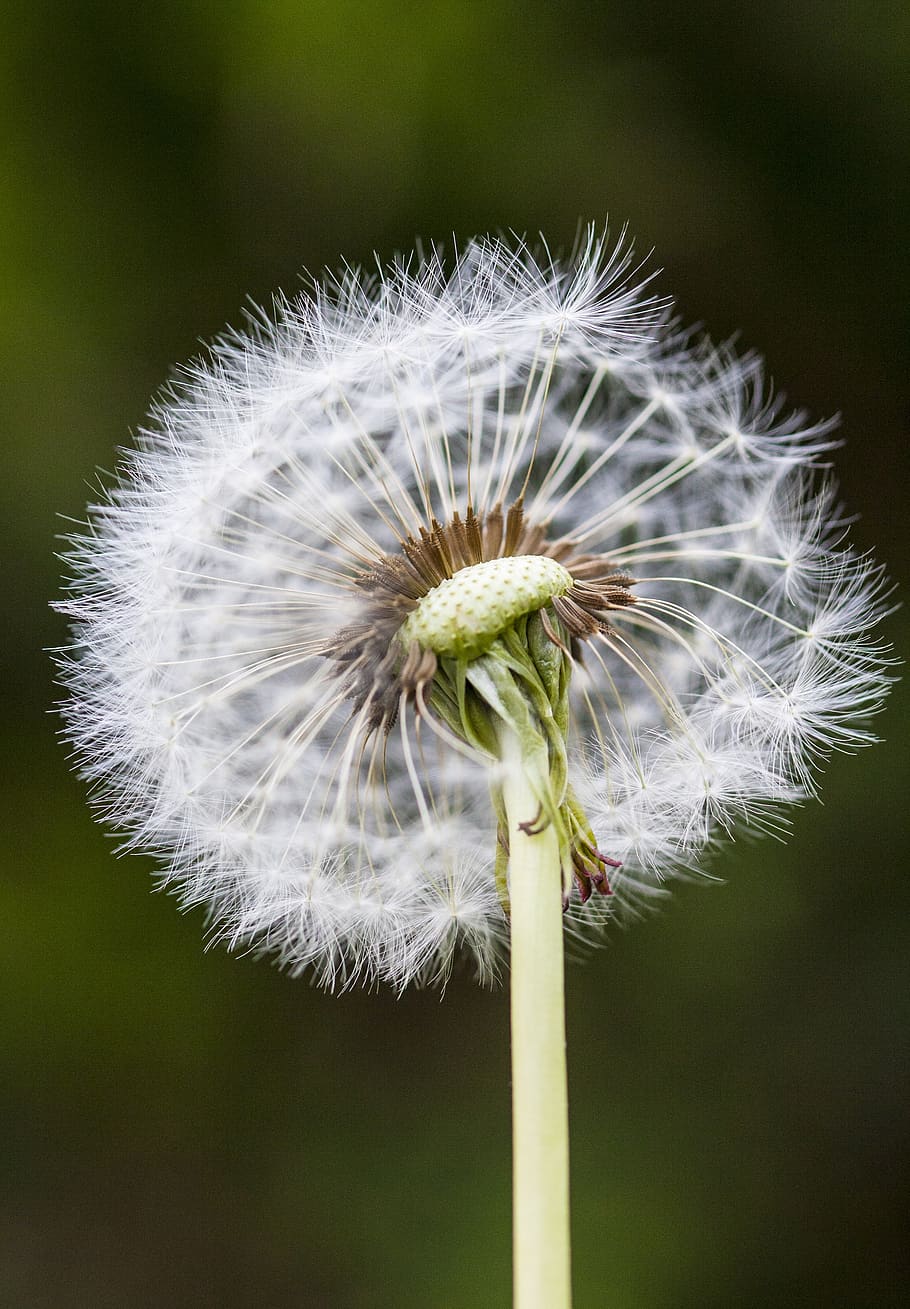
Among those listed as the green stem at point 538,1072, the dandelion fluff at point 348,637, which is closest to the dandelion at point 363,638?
the dandelion fluff at point 348,637

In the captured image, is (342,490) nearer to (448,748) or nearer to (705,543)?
(448,748)

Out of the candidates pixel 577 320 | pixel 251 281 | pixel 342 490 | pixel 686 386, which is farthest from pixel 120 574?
pixel 251 281

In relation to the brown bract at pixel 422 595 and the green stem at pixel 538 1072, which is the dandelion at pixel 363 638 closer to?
the brown bract at pixel 422 595

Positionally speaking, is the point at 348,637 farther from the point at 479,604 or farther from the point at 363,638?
the point at 479,604

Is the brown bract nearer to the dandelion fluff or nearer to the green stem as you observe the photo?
the dandelion fluff

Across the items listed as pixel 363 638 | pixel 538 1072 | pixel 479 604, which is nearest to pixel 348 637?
pixel 363 638

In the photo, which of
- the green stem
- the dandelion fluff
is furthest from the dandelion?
the green stem
